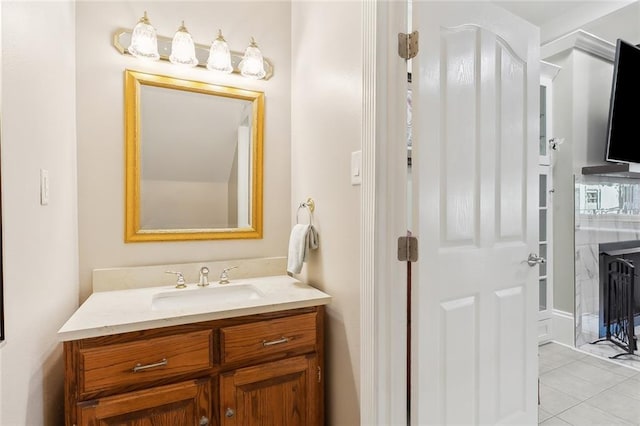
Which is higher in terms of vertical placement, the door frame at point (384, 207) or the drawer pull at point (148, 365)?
the door frame at point (384, 207)

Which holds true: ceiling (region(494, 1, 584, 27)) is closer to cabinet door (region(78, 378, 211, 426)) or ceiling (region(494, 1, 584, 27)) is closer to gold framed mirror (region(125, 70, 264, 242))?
gold framed mirror (region(125, 70, 264, 242))

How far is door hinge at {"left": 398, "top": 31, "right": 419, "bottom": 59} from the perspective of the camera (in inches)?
50.5

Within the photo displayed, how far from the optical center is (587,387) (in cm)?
224

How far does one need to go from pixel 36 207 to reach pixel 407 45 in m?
1.40

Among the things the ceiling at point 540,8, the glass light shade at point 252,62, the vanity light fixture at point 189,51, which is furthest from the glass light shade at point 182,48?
the ceiling at point 540,8

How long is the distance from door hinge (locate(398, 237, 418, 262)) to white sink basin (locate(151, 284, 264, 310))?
0.69 m

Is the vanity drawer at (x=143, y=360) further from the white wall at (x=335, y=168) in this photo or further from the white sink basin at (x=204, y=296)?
the white wall at (x=335, y=168)

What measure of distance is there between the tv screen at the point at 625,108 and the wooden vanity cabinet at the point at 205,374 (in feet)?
9.22

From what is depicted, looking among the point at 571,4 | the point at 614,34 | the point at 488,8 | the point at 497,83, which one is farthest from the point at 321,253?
the point at 614,34

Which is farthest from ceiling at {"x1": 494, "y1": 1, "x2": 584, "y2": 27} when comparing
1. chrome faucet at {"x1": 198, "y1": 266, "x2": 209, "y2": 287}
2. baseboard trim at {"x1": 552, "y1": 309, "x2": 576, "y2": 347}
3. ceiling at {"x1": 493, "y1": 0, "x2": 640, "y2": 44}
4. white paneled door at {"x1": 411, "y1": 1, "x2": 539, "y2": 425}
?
chrome faucet at {"x1": 198, "y1": 266, "x2": 209, "y2": 287}

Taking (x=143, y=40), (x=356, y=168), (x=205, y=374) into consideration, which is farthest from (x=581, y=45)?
(x=205, y=374)

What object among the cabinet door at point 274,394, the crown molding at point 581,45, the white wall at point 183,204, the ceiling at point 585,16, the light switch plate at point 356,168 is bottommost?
the cabinet door at point 274,394

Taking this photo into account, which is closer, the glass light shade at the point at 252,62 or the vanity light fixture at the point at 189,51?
the vanity light fixture at the point at 189,51

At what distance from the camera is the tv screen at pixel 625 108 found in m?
2.66
